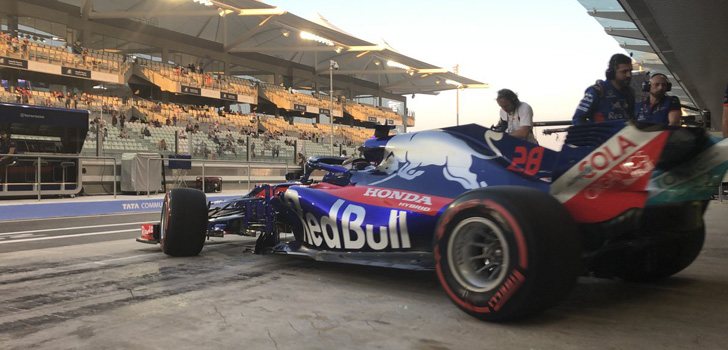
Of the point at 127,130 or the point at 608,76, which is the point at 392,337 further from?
the point at 127,130

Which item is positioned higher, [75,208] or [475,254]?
[475,254]

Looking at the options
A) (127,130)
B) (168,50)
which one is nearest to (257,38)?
(168,50)

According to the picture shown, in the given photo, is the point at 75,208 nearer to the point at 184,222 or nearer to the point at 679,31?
the point at 184,222

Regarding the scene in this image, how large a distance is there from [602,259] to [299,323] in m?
1.92

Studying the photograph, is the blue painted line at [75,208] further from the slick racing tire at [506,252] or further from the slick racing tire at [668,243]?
the slick racing tire at [668,243]

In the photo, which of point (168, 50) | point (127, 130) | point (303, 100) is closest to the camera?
point (127, 130)

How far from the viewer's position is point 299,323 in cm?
316

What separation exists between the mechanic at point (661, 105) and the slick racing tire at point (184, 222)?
13.7 ft

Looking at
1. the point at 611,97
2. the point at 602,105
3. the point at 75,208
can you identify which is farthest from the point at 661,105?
the point at 75,208

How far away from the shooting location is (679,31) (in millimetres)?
14234

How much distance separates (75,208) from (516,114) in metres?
11.5

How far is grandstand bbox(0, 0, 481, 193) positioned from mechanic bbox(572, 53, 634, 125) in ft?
52.0

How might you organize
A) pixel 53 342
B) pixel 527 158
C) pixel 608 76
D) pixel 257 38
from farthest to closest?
1. pixel 257 38
2. pixel 608 76
3. pixel 527 158
4. pixel 53 342

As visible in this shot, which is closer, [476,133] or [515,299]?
[515,299]
